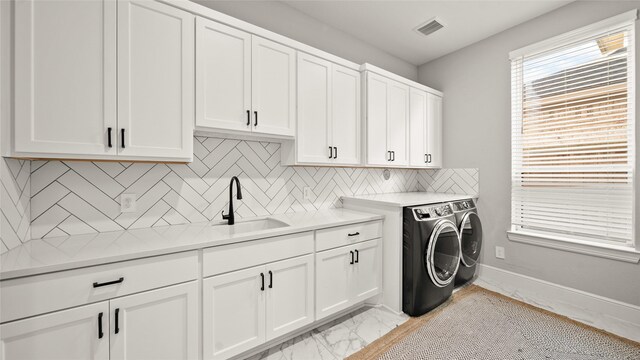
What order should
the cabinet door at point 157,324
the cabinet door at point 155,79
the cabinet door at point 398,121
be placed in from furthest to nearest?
the cabinet door at point 398,121 → the cabinet door at point 155,79 → the cabinet door at point 157,324

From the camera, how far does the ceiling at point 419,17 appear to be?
2371 millimetres

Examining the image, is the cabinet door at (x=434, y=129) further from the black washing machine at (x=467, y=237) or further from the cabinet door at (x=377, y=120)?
the cabinet door at (x=377, y=120)

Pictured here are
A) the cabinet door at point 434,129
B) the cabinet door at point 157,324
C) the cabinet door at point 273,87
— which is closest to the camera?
the cabinet door at point 157,324

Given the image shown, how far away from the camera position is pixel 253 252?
1.58m

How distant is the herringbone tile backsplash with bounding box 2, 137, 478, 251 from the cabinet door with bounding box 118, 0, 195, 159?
33 cm

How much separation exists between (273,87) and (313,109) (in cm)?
40

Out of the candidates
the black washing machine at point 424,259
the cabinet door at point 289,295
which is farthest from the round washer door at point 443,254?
the cabinet door at point 289,295

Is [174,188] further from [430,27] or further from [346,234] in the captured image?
A: [430,27]

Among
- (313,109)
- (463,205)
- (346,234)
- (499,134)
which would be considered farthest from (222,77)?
(499,134)

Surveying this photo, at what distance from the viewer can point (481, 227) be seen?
9.69ft

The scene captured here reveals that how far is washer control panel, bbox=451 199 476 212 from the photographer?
259cm

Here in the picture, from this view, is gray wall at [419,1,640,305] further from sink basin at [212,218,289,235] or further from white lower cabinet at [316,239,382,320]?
sink basin at [212,218,289,235]

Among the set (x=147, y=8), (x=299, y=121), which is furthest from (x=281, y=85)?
(x=147, y=8)

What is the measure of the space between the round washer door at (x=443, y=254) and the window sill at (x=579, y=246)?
0.80m
